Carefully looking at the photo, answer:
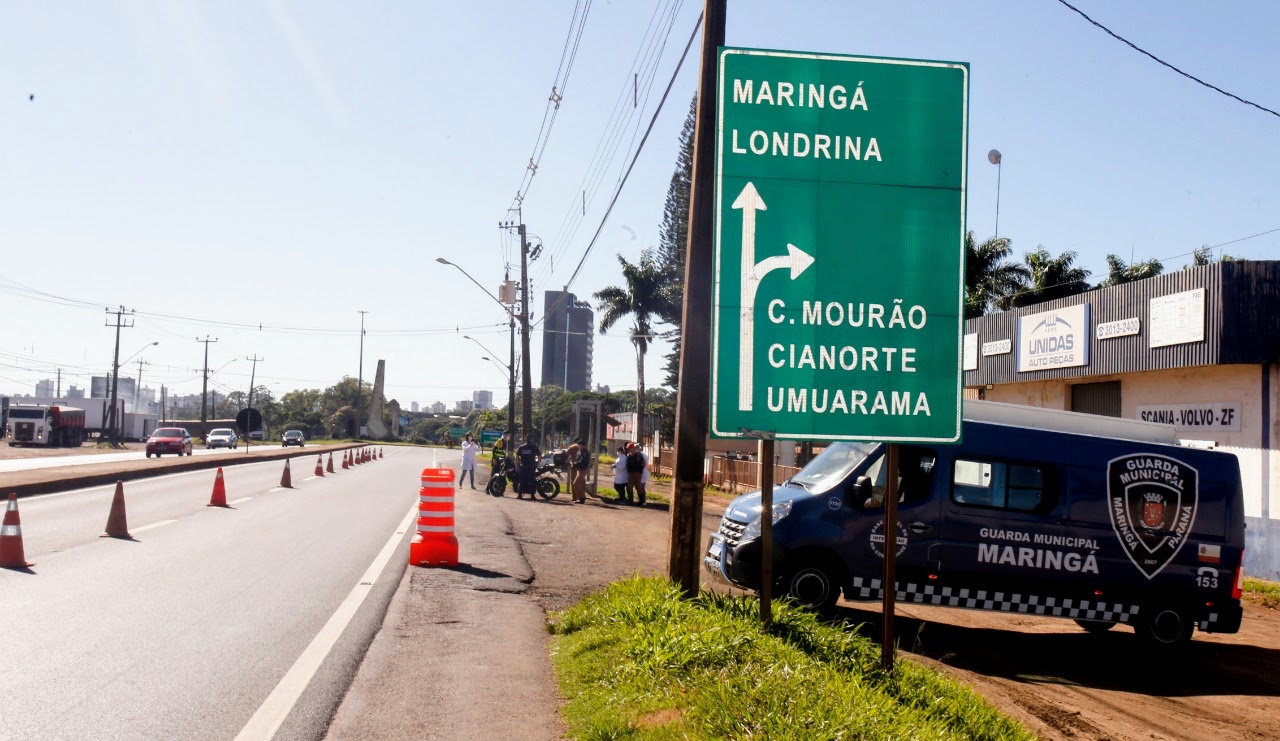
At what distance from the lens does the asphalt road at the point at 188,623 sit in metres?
6.03

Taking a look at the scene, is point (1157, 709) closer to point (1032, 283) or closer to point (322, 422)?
point (1032, 283)

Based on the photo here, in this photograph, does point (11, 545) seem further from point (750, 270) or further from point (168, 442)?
point (168, 442)

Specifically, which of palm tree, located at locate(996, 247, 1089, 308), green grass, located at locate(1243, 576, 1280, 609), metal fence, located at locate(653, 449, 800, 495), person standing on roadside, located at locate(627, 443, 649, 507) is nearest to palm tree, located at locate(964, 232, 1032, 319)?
palm tree, located at locate(996, 247, 1089, 308)

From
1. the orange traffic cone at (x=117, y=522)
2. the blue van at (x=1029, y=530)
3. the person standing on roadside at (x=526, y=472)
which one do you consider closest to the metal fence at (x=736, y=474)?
the person standing on roadside at (x=526, y=472)

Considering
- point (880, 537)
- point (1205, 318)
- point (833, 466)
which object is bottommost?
point (880, 537)

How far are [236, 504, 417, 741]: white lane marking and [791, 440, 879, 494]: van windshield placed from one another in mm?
4760

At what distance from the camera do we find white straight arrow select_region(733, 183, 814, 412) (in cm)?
623

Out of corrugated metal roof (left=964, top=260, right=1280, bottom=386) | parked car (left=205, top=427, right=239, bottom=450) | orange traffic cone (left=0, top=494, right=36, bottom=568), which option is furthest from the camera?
parked car (left=205, top=427, right=239, bottom=450)

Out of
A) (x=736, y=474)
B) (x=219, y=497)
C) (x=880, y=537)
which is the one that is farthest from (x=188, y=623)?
(x=736, y=474)

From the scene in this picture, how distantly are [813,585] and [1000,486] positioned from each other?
2233 millimetres

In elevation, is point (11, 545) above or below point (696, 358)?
below

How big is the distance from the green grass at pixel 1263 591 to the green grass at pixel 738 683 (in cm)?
1078

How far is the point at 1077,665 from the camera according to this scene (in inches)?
396

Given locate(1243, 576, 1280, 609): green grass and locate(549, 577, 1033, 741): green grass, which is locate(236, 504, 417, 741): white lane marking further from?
locate(1243, 576, 1280, 609): green grass
